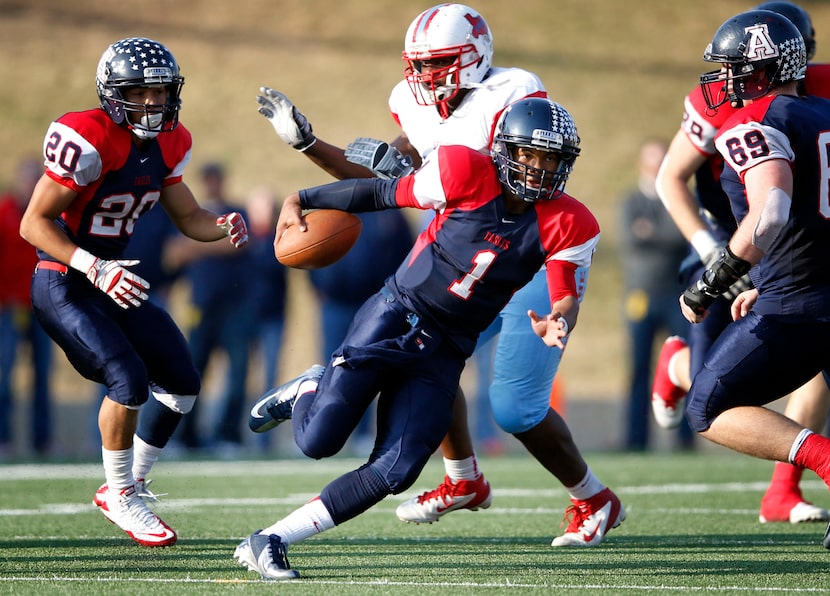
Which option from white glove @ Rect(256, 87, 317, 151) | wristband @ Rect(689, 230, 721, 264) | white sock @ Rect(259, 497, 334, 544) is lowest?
white sock @ Rect(259, 497, 334, 544)

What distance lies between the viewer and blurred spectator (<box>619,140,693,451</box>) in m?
9.15

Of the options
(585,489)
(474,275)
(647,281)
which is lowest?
(647,281)

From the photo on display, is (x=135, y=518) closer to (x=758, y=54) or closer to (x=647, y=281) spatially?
(x=758, y=54)

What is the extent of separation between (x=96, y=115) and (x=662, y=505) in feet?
10.7

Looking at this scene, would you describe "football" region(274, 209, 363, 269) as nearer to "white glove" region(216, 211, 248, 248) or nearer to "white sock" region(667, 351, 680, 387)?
"white glove" region(216, 211, 248, 248)

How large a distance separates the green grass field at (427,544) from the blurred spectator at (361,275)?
2026 millimetres

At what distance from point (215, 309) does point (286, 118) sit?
4.86 metres

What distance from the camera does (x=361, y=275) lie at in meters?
9.25

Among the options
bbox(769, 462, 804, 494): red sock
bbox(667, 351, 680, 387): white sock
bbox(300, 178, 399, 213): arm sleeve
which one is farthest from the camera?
bbox(667, 351, 680, 387): white sock

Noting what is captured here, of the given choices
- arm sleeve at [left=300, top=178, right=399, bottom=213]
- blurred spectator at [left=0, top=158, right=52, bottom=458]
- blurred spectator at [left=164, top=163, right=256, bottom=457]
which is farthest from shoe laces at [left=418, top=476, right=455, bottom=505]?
blurred spectator at [left=0, top=158, right=52, bottom=458]

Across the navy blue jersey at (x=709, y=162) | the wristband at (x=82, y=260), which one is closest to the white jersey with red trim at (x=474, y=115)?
the navy blue jersey at (x=709, y=162)

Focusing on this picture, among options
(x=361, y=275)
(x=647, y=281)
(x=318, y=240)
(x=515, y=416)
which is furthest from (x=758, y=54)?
(x=361, y=275)

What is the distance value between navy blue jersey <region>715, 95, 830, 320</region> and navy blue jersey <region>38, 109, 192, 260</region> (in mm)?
2249

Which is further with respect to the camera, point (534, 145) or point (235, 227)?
point (235, 227)
